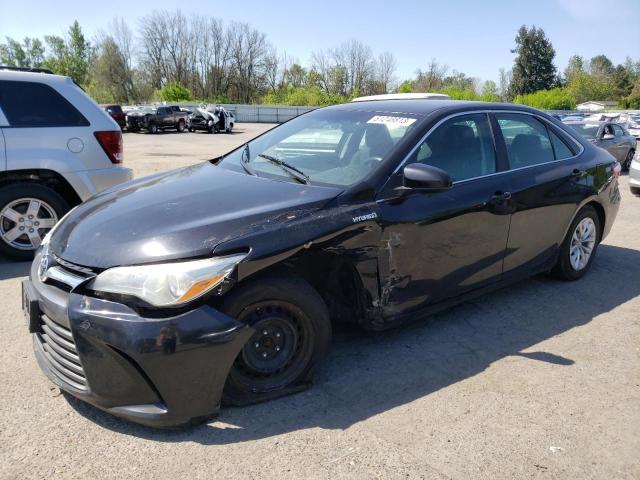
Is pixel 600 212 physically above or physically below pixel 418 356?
above

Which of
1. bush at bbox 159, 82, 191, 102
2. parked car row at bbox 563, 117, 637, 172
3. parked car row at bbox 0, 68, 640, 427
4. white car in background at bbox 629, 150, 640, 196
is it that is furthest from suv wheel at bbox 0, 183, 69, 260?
bush at bbox 159, 82, 191, 102

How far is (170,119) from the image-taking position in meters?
31.4

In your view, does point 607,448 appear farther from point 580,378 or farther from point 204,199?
point 204,199

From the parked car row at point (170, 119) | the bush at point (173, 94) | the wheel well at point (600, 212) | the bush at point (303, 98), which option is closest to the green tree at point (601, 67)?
the bush at point (303, 98)

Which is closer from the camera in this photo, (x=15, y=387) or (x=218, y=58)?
(x=15, y=387)

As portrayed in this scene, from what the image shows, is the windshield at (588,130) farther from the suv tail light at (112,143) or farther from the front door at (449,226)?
the suv tail light at (112,143)

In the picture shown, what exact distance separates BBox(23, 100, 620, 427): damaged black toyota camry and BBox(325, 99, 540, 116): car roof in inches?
0.8

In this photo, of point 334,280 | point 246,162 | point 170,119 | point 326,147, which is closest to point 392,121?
point 326,147

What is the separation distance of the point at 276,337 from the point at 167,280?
2.36 feet

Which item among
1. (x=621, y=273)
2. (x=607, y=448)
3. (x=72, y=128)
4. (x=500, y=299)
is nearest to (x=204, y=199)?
(x=607, y=448)

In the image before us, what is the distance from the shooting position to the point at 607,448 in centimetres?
266

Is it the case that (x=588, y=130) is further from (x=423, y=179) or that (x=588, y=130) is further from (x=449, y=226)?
(x=423, y=179)

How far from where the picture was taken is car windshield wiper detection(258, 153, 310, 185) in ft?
11.2

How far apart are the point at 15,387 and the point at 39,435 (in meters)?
0.55
